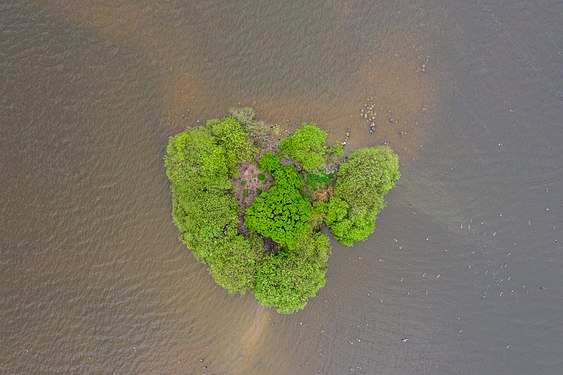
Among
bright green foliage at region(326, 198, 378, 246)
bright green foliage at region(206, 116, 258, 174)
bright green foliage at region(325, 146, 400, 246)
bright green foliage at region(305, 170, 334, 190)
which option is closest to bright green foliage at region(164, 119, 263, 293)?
bright green foliage at region(206, 116, 258, 174)

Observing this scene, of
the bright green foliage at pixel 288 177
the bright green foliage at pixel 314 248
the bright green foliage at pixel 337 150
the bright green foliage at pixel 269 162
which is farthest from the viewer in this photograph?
the bright green foliage at pixel 337 150

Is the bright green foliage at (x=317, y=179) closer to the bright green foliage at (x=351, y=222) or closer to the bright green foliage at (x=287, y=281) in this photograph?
the bright green foliage at (x=351, y=222)

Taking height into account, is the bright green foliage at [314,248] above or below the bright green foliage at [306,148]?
below

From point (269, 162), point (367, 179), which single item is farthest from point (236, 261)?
point (367, 179)

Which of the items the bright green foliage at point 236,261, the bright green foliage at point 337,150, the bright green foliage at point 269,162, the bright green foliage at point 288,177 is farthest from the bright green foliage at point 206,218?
the bright green foliage at point 337,150

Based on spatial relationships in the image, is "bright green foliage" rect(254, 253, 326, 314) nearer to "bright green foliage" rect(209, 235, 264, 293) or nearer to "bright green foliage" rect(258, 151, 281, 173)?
"bright green foliage" rect(209, 235, 264, 293)

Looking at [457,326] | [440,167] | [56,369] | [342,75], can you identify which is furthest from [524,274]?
[56,369]
